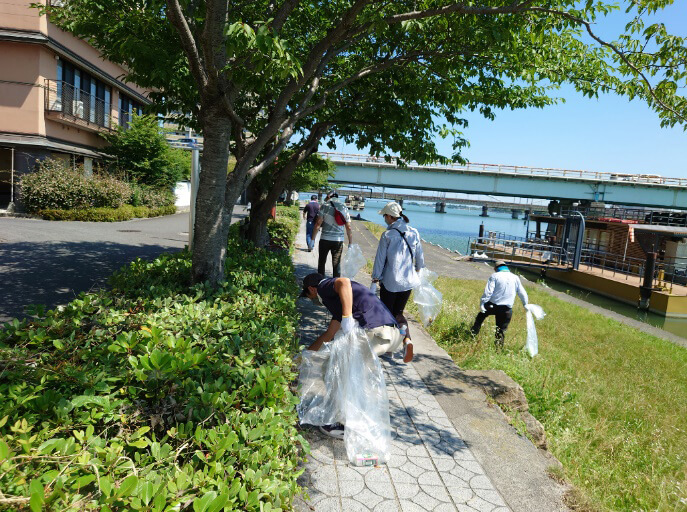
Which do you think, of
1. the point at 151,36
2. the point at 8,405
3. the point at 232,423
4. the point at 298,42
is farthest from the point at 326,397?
the point at 298,42

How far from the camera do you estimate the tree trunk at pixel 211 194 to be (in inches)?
201

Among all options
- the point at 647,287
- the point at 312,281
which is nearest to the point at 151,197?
the point at 312,281

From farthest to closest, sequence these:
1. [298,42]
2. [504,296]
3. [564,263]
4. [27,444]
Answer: [564,263], [298,42], [504,296], [27,444]

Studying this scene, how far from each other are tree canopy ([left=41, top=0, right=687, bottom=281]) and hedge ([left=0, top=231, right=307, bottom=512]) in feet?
6.79

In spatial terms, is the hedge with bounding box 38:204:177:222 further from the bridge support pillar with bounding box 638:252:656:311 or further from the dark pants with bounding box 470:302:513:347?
the bridge support pillar with bounding box 638:252:656:311

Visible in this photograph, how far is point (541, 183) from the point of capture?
133 ft

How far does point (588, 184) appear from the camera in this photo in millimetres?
40094

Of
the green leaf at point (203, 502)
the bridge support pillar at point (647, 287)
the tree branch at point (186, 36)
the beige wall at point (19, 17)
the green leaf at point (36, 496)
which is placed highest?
the beige wall at point (19, 17)

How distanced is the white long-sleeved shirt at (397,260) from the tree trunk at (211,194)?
2.08 meters

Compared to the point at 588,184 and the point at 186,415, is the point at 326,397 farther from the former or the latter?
the point at 588,184

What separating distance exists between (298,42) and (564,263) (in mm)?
23463

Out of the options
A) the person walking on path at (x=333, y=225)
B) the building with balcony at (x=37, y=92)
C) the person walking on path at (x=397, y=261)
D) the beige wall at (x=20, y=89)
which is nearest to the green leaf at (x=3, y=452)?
the person walking on path at (x=397, y=261)

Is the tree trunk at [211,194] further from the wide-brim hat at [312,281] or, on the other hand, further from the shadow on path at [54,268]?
the shadow on path at [54,268]

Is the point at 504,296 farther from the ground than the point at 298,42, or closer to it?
closer to it
